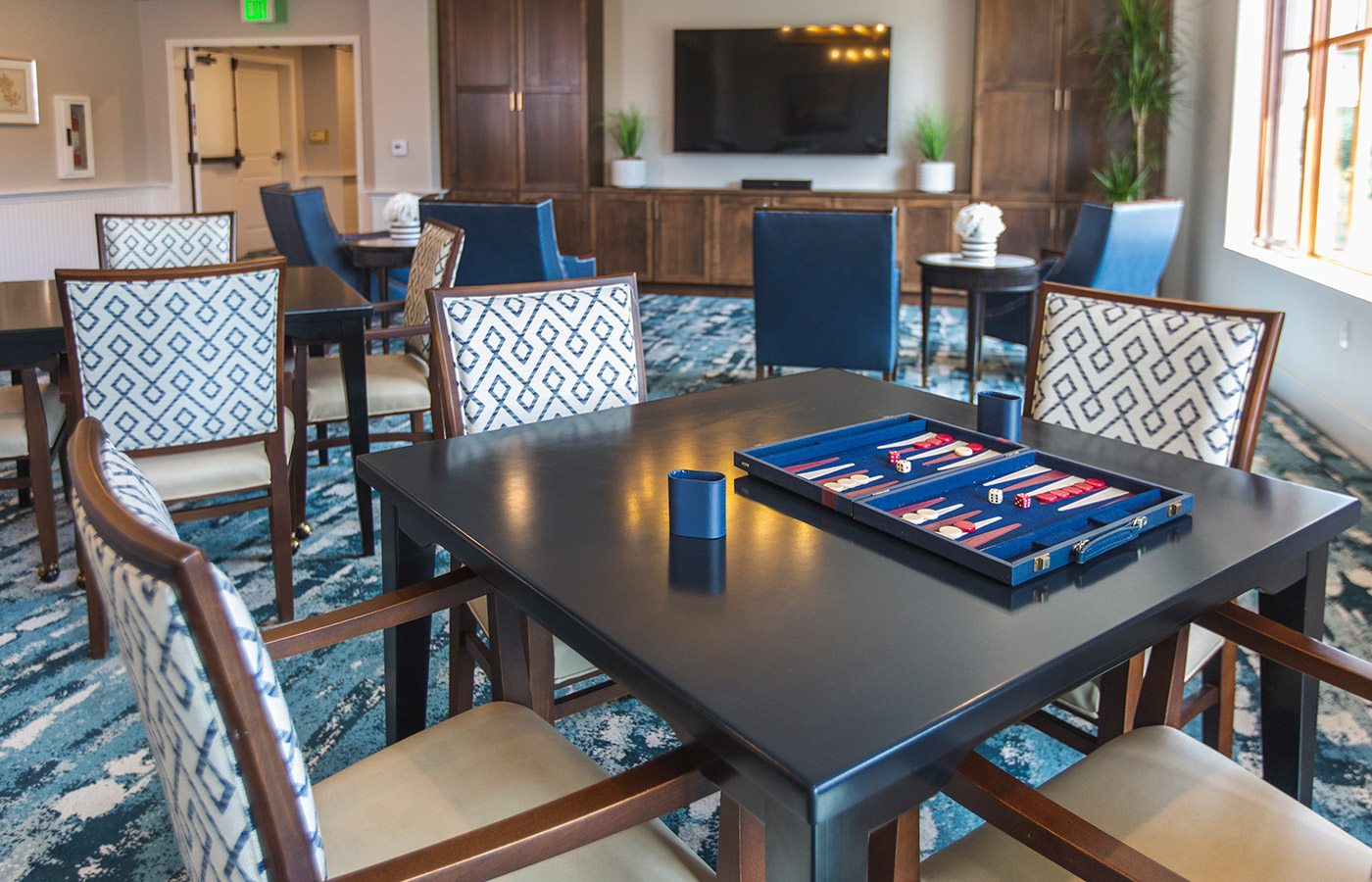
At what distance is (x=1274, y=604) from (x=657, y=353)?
4.54m

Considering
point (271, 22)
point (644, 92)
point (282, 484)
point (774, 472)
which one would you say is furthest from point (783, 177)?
point (774, 472)

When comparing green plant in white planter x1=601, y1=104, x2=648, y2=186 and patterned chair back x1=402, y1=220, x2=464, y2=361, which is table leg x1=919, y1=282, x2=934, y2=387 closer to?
patterned chair back x1=402, y1=220, x2=464, y2=361

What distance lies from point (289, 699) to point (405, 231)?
3889 mm

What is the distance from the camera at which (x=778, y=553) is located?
4.03ft

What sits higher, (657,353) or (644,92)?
(644,92)

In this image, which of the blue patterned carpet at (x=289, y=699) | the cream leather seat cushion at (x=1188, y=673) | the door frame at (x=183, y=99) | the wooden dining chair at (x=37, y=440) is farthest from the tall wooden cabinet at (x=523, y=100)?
the cream leather seat cushion at (x=1188, y=673)

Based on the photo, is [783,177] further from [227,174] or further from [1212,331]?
[1212,331]

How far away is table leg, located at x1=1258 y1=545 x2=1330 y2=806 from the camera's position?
1.39 m

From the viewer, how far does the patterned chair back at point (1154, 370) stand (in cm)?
172

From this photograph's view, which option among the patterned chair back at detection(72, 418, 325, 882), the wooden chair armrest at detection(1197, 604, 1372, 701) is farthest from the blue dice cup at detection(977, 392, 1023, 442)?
the patterned chair back at detection(72, 418, 325, 882)

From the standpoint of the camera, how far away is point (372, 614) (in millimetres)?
1270

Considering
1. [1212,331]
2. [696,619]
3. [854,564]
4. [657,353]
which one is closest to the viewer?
[696,619]

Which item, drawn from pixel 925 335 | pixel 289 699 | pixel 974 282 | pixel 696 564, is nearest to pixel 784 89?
pixel 925 335

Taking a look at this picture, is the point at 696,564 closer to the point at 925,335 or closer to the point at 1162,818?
the point at 1162,818
